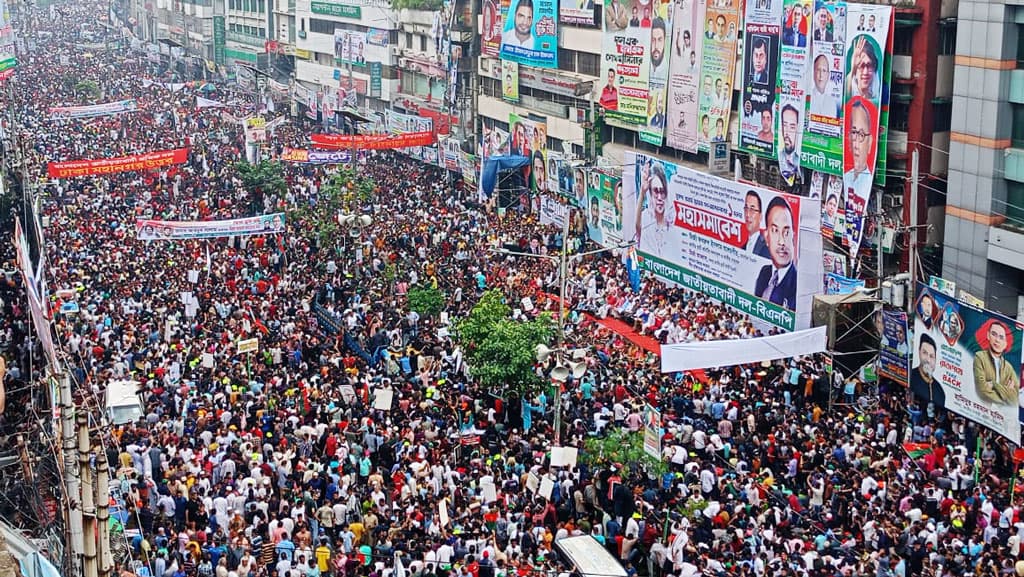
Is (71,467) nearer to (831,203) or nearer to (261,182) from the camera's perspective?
(831,203)

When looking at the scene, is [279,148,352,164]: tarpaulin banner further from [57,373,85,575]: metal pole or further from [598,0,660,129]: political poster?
[57,373,85,575]: metal pole

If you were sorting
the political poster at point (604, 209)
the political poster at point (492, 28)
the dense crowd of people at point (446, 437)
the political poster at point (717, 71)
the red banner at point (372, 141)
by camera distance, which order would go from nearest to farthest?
the dense crowd of people at point (446, 437) < the political poster at point (604, 209) < the political poster at point (717, 71) < the red banner at point (372, 141) < the political poster at point (492, 28)

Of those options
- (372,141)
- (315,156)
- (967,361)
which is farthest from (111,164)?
(967,361)

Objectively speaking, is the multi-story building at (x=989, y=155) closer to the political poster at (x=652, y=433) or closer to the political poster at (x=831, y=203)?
the political poster at (x=831, y=203)

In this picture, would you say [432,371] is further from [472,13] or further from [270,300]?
[472,13]

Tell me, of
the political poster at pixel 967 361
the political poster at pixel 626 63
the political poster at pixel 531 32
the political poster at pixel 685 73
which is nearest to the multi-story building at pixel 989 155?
the political poster at pixel 967 361

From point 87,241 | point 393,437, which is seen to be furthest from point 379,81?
point 393,437
